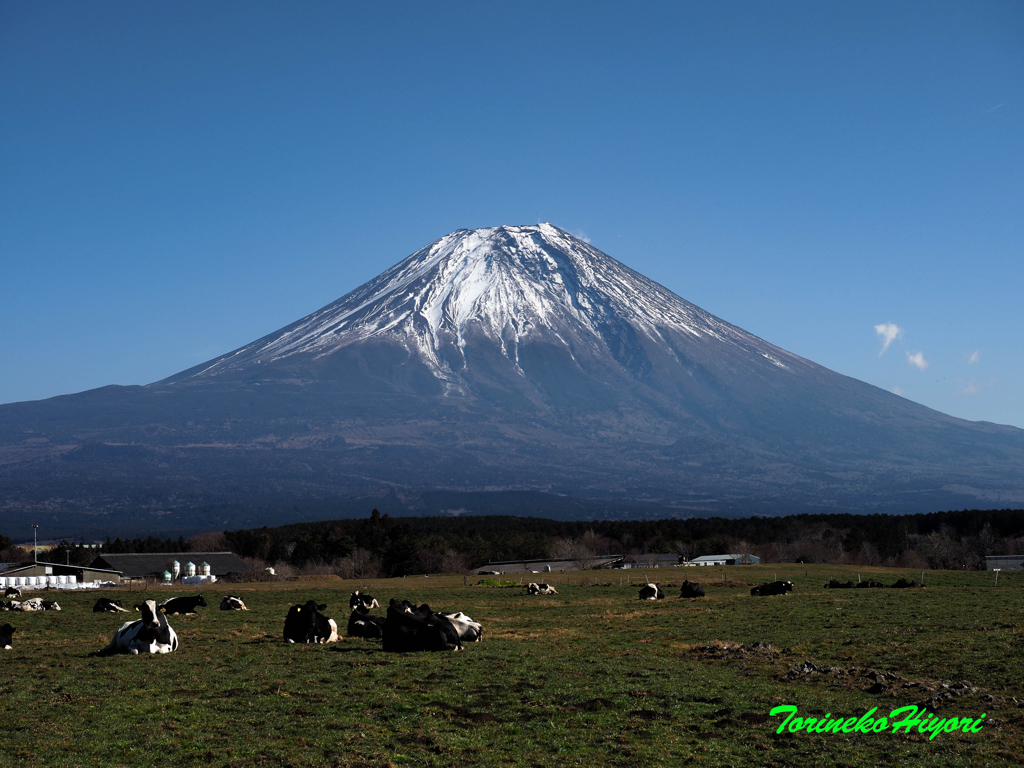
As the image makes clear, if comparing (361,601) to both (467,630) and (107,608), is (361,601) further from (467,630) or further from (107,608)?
Answer: (467,630)

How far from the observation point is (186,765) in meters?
9.23

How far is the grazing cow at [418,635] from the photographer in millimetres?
17297

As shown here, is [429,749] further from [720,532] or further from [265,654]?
[720,532]

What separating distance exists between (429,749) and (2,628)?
41.0ft

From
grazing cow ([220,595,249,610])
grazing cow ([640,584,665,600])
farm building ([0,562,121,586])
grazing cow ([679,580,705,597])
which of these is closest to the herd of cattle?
grazing cow ([220,595,249,610])

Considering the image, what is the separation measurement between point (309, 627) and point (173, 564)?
57.2 metres

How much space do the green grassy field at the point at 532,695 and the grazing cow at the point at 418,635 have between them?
48 cm

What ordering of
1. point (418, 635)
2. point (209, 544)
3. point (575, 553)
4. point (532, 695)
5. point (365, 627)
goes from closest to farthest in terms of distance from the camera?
point (532, 695)
point (418, 635)
point (365, 627)
point (575, 553)
point (209, 544)

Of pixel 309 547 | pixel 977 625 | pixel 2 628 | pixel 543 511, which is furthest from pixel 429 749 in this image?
pixel 543 511

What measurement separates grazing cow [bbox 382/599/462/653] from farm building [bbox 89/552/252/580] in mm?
54573

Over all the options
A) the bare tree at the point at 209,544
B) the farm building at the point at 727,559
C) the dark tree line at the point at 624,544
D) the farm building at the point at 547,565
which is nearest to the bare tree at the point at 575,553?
the farm building at the point at 547,565

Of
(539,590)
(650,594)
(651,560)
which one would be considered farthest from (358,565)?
(650,594)

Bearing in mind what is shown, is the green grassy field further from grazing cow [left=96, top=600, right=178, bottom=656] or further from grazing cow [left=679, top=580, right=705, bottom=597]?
grazing cow [left=679, top=580, right=705, bottom=597]

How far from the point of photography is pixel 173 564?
71.5 metres
